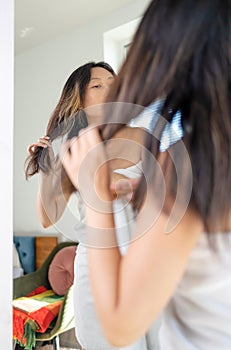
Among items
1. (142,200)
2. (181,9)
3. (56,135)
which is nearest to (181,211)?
(142,200)

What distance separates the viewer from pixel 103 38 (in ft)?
3.54

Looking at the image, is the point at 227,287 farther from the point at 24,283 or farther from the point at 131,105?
the point at 24,283

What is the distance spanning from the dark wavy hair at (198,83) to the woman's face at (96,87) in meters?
0.47

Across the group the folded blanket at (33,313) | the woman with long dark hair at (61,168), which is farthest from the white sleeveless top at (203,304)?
the folded blanket at (33,313)

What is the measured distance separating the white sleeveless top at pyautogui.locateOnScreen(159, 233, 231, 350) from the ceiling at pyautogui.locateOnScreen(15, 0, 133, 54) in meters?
0.92

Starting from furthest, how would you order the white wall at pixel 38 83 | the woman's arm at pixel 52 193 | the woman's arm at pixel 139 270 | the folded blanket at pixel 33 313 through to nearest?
the white wall at pixel 38 83 < the folded blanket at pixel 33 313 < the woman's arm at pixel 52 193 < the woman's arm at pixel 139 270

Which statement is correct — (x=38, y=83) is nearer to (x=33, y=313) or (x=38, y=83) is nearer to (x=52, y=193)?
(x=52, y=193)

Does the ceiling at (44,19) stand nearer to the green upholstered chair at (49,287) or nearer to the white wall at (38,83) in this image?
the white wall at (38,83)

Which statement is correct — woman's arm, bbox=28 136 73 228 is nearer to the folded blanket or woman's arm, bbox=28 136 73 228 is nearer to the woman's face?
the woman's face

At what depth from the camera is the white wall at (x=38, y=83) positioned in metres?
1.09

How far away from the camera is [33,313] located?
3.42ft

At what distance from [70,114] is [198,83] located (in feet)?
1.81

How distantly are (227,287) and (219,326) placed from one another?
0.04 metres

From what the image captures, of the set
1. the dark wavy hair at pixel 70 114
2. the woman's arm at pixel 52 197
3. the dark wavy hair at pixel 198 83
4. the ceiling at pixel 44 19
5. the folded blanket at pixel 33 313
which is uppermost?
the ceiling at pixel 44 19
